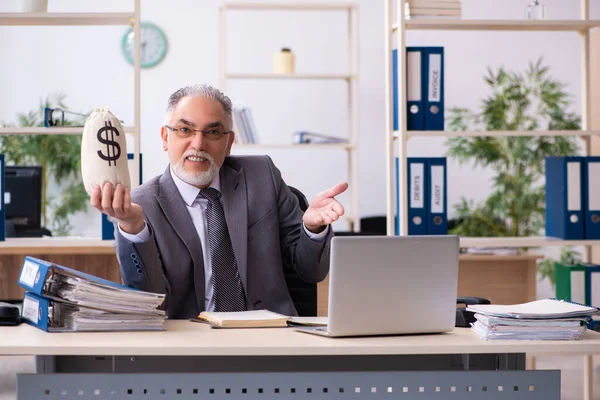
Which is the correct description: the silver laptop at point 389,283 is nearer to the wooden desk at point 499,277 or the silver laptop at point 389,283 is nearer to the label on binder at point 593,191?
the label on binder at point 593,191

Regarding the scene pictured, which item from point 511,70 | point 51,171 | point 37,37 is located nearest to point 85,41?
point 37,37

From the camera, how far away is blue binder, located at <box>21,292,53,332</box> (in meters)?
1.73

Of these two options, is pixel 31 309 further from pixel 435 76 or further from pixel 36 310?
pixel 435 76

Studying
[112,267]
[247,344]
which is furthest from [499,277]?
[247,344]

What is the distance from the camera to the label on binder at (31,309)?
5.84ft

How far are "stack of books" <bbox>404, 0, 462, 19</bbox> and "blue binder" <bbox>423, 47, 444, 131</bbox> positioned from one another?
18 cm

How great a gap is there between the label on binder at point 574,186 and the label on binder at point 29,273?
252 cm

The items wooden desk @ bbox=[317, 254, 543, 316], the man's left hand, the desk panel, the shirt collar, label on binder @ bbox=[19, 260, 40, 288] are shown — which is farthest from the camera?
wooden desk @ bbox=[317, 254, 543, 316]

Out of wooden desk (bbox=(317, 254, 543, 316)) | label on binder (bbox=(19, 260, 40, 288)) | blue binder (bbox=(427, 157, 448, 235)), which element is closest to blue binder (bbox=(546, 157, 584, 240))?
blue binder (bbox=(427, 157, 448, 235))

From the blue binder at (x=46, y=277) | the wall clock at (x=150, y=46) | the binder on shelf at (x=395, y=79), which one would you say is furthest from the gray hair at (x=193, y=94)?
the wall clock at (x=150, y=46)

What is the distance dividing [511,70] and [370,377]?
5529 mm

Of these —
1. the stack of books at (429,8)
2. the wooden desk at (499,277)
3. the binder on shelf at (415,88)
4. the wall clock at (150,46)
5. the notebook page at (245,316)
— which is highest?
the wall clock at (150,46)

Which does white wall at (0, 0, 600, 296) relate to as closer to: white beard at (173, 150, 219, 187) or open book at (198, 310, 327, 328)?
white beard at (173, 150, 219, 187)

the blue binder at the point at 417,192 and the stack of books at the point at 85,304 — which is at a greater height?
the blue binder at the point at 417,192
